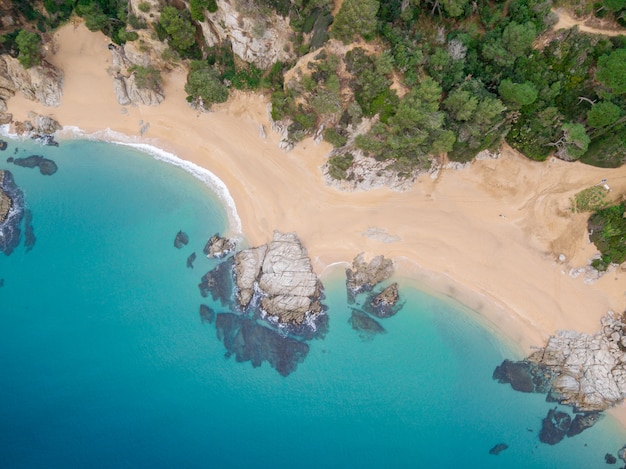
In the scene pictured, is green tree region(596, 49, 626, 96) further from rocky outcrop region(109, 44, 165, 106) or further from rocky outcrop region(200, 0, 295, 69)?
rocky outcrop region(109, 44, 165, 106)

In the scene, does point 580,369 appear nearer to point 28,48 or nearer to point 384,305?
point 384,305

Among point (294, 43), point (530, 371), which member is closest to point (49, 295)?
point (294, 43)

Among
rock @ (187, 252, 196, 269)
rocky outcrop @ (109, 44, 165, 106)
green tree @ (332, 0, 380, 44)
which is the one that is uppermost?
green tree @ (332, 0, 380, 44)

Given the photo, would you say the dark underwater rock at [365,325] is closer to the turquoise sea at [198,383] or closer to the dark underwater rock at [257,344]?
the turquoise sea at [198,383]

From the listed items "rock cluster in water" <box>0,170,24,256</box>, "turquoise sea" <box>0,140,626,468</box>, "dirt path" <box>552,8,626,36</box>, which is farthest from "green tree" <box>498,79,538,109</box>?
"rock cluster in water" <box>0,170,24,256</box>

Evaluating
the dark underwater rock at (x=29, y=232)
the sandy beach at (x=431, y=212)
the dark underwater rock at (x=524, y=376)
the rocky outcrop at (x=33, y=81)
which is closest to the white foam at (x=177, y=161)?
the sandy beach at (x=431, y=212)

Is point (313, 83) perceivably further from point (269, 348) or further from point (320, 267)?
point (269, 348)

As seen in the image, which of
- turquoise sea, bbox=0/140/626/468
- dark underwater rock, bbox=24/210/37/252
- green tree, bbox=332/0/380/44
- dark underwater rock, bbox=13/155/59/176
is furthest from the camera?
dark underwater rock, bbox=13/155/59/176
